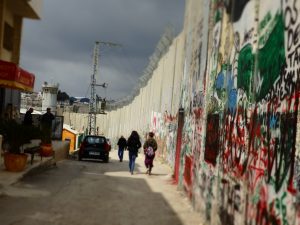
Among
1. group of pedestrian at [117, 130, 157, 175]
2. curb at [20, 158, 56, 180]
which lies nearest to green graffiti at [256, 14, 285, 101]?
curb at [20, 158, 56, 180]

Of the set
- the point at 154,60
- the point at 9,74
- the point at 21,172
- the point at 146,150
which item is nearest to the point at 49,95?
the point at 154,60

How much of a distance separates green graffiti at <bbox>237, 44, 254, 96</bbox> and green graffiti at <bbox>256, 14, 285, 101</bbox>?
0.53 m

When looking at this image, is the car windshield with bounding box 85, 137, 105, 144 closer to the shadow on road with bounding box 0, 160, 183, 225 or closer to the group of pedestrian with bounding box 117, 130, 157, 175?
the group of pedestrian with bounding box 117, 130, 157, 175

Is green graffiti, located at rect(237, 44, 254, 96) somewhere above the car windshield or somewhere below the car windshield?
above

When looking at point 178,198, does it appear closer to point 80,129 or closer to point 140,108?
point 140,108

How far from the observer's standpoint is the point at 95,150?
28.5m

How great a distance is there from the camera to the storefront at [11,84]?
20797 mm

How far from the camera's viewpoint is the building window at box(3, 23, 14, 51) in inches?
984

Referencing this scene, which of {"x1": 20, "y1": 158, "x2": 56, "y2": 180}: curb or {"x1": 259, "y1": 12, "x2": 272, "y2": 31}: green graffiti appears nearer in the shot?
{"x1": 259, "y1": 12, "x2": 272, "y2": 31}: green graffiti

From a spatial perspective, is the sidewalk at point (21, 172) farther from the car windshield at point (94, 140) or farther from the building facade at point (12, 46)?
the car windshield at point (94, 140)

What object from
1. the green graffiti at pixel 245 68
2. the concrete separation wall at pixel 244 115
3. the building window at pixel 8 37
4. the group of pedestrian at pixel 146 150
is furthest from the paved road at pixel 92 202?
the building window at pixel 8 37

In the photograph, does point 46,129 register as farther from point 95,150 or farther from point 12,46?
point 95,150

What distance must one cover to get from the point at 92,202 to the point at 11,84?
9.75m

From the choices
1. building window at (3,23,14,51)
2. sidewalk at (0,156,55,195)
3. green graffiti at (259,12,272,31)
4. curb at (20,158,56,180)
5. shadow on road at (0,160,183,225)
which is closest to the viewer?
green graffiti at (259,12,272,31)
